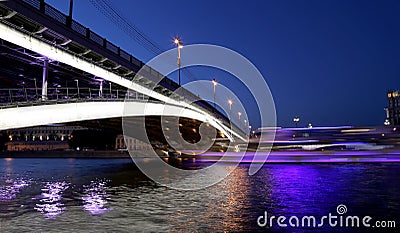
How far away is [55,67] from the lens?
2538 cm

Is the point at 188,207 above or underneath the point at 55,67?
underneath

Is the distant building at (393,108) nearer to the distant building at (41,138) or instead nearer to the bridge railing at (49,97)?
the distant building at (41,138)

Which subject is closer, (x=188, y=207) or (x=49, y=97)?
(x=188, y=207)

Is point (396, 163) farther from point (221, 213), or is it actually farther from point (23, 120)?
point (23, 120)

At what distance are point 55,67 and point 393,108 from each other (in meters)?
177

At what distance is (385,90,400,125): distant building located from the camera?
16612 cm

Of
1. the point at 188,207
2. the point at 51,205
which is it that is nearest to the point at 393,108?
the point at 188,207

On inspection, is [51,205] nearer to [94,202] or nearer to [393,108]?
[94,202]

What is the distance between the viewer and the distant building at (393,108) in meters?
166

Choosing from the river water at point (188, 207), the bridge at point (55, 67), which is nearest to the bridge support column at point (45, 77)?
the bridge at point (55, 67)

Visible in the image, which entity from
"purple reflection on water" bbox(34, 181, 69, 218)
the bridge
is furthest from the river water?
the bridge

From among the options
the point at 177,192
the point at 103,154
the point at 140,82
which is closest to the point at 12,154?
the point at 103,154

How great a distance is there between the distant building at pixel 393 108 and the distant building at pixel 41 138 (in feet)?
459

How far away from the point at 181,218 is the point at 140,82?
25.4 metres
